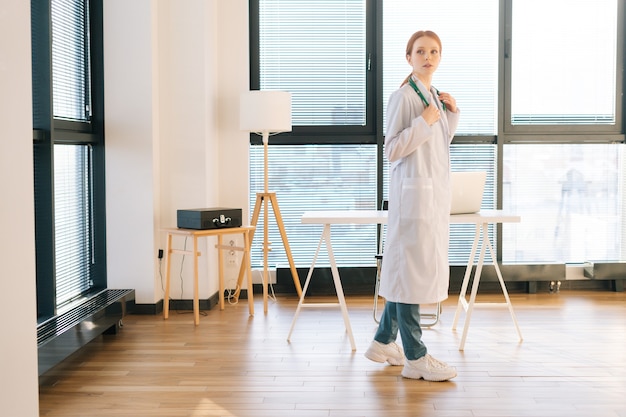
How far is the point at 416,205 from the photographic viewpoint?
4047 mm

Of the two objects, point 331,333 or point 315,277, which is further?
point 315,277

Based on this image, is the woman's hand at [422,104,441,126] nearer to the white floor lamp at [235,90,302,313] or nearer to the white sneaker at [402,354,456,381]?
the white sneaker at [402,354,456,381]

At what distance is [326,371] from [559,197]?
3371mm

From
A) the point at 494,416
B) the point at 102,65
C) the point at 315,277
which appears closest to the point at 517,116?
the point at 315,277

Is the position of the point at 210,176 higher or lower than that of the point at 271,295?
higher

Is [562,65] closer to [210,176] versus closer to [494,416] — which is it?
[210,176]

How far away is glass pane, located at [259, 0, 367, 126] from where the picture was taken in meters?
6.65

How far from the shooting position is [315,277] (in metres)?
6.57

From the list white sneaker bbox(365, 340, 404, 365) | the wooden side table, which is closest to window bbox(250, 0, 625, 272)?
the wooden side table

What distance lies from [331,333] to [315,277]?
1.41 m

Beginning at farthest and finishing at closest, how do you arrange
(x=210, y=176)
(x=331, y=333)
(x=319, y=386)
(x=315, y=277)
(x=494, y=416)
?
(x=315, y=277) → (x=210, y=176) → (x=331, y=333) → (x=319, y=386) → (x=494, y=416)

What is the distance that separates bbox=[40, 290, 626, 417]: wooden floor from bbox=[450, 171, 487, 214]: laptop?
31.8 inches

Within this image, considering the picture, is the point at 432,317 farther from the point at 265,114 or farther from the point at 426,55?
the point at 426,55

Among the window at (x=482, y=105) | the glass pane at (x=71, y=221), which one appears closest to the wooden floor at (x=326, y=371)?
the glass pane at (x=71, y=221)
